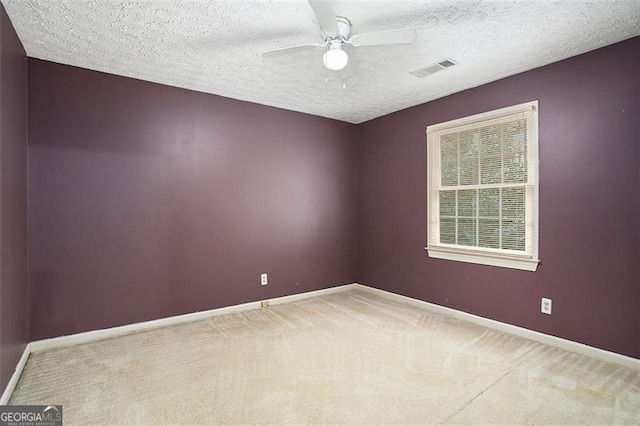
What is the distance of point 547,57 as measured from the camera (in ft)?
9.56

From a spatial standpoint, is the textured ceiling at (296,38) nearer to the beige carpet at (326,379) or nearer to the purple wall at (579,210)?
the purple wall at (579,210)

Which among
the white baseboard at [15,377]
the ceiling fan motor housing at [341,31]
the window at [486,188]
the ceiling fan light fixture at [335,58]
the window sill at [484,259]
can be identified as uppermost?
the ceiling fan motor housing at [341,31]

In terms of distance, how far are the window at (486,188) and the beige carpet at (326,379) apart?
0.84 metres

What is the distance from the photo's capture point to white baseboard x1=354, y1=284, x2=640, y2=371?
8.63 feet

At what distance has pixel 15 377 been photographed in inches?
92.4

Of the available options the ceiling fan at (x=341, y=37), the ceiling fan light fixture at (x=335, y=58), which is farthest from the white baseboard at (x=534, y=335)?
the ceiling fan light fixture at (x=335, y=58)

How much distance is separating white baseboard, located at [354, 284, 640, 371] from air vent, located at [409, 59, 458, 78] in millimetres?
2564

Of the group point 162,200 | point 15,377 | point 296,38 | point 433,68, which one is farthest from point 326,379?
point 433,68

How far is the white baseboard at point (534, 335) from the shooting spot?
263cm

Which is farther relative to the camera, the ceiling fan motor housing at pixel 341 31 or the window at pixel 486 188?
the window at pixel 486 188

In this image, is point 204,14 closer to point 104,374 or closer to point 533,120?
point 104,374

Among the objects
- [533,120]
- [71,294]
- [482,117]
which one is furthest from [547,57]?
[71,294]

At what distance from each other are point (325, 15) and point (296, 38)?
719 millimetres

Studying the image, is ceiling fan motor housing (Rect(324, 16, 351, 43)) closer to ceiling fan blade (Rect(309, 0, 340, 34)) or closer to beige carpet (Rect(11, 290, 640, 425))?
ceiling fan blade (Rect(309, 0, 340, 34))
